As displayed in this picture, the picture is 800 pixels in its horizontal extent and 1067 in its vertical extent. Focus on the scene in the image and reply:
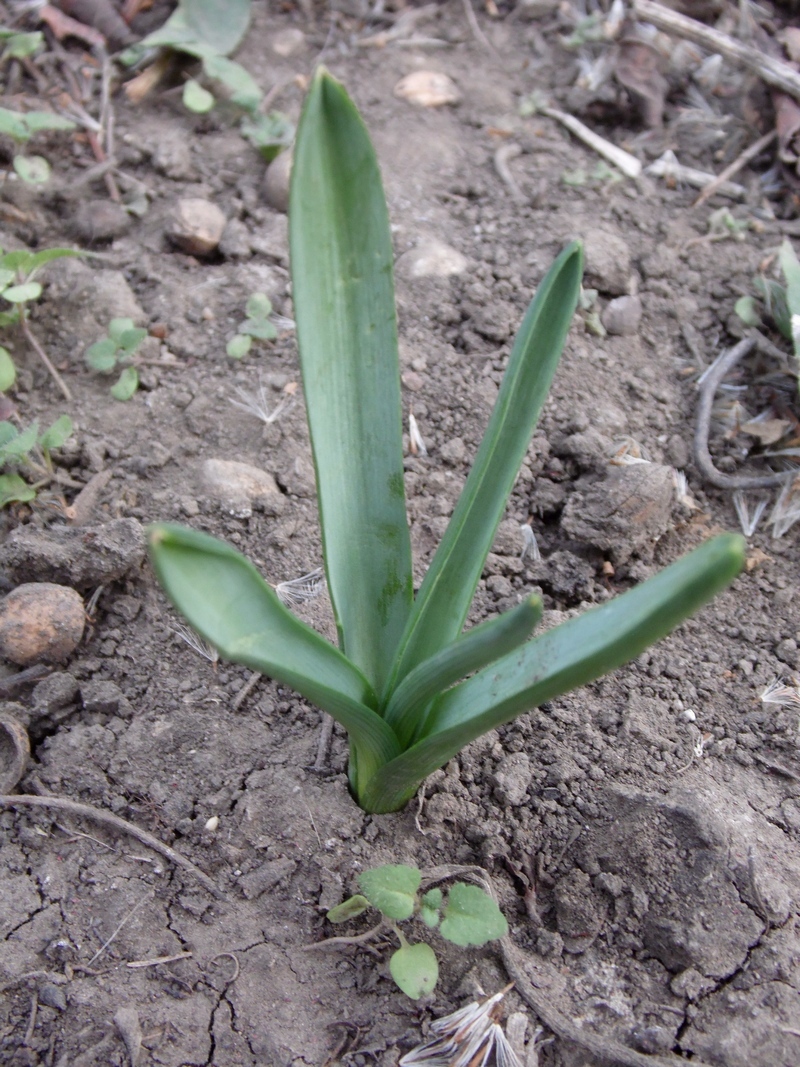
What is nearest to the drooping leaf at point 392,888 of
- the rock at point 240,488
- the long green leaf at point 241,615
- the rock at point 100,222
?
the long green leaf at point 241,615

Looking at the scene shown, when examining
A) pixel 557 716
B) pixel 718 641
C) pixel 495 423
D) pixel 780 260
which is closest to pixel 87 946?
pixel 557 716

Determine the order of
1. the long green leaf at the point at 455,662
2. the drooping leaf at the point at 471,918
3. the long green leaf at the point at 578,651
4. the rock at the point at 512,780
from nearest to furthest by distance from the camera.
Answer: the long green leaf at the point at 578,651, the long green leaf at the point at 455,662, the drooping leaf at the point at 471,918, the rock at the point at 512,780

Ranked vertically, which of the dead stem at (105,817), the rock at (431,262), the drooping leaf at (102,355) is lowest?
the dead stem at (105,817)

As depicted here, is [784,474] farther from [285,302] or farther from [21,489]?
[21,489]

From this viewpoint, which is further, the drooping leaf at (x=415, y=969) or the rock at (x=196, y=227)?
the rock at (x=196, y=227)

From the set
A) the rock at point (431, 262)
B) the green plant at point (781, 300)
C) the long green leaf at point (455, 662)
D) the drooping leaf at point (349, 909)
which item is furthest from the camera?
the rock at point (431, 262)

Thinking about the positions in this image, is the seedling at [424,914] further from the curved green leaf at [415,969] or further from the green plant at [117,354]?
the green plant at [117,354]
